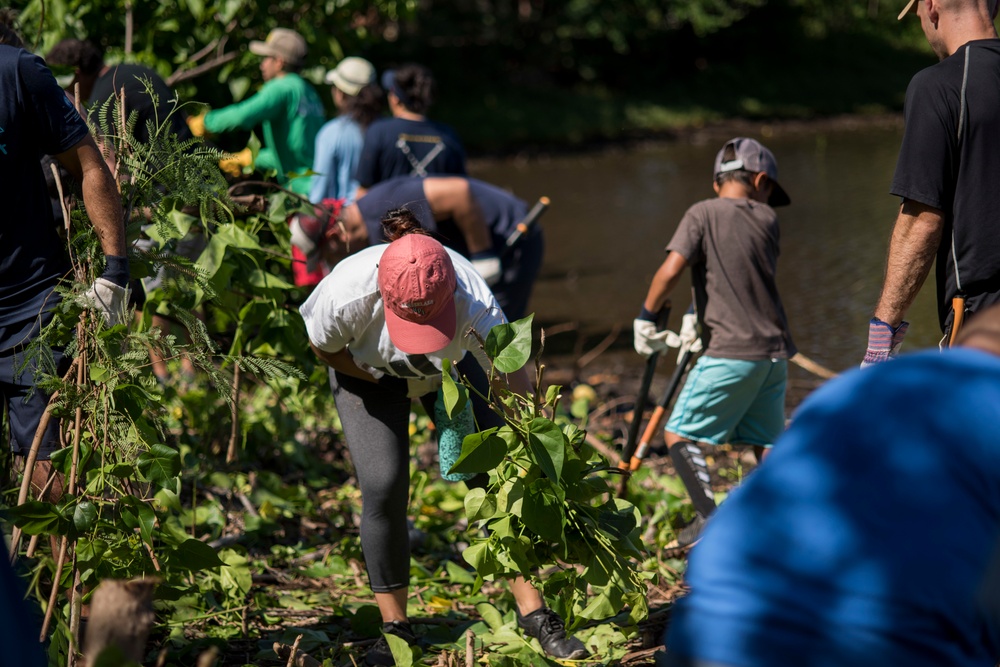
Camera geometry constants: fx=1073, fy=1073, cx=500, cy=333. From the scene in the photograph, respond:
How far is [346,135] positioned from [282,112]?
36cm

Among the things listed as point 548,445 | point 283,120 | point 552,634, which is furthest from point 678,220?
point 548,445

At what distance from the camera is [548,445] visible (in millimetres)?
2592

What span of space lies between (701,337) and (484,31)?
21354 mm

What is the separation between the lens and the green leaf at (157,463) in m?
2.77

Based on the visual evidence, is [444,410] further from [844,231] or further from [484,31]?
[484,31]

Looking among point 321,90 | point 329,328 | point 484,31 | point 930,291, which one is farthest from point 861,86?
point 329,328

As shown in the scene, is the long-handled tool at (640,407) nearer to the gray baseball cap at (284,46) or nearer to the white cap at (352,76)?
the white cap at (352,76)

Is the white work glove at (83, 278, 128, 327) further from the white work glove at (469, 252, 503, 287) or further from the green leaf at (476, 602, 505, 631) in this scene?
the white work glove at (469, 252, 503, 287)

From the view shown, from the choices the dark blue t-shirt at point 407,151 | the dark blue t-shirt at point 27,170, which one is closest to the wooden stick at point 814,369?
the dark blue t-shirt at point 407,151

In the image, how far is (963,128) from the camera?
274cm

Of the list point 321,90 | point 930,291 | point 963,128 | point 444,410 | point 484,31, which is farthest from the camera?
point 484,31

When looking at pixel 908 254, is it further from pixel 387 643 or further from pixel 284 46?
pixel 284 46

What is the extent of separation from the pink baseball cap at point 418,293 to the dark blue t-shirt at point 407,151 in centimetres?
240

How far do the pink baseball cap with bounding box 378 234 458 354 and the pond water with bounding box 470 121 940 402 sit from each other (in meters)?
3.89
